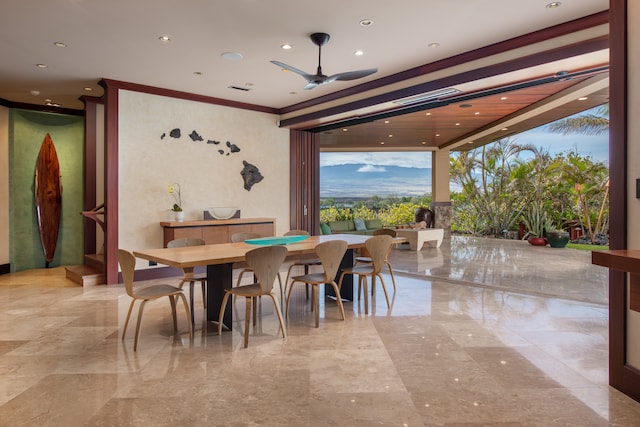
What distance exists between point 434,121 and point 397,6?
5397 mm

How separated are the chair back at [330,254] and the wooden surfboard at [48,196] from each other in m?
6.09

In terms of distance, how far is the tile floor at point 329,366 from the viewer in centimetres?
230

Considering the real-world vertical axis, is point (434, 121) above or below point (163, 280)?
above

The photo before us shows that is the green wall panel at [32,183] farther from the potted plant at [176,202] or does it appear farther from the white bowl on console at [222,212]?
the white bowl on console at [222,212]

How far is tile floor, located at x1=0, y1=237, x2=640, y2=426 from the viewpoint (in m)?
2.30

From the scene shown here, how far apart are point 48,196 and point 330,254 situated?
6.22 meters

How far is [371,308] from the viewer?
453 cm

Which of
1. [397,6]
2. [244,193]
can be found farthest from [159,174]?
[397,6]

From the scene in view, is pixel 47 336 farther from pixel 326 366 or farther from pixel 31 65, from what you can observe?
pixel 31 65

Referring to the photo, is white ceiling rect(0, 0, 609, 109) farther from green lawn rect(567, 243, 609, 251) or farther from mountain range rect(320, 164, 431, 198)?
mountain range rect(320, 164, 431, 198)

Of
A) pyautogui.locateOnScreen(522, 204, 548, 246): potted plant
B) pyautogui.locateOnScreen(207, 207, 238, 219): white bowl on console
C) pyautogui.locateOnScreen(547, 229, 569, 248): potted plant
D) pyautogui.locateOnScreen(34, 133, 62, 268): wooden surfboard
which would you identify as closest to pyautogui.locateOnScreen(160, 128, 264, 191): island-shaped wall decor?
pyautogui.locateOnScreen(207, 207, 238, 219): white bowl on console

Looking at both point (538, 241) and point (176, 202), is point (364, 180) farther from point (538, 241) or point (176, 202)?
point (176, 202)

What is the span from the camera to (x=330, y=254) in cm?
389

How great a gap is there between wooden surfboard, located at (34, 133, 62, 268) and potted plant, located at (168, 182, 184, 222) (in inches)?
107
